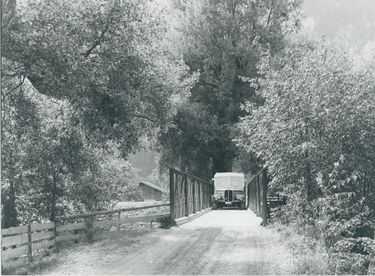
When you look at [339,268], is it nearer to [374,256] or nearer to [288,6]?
[374,256]

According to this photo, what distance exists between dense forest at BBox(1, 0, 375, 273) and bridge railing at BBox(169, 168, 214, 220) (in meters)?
2.31

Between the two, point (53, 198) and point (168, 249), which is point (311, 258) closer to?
point (168, 249)

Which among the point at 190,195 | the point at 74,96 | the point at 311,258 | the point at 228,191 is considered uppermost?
the point at 74,96

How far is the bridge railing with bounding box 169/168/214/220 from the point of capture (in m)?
21.4

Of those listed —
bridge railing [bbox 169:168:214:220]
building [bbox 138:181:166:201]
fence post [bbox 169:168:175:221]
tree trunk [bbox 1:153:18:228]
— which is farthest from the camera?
building [bbox 138:181:166:201]

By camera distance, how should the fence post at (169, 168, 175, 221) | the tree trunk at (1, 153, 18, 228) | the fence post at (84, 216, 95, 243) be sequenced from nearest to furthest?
the fence post at (84, 216, 95, 243) < the tree trunk at (1, 153, 18, 228) < the fence post at (169, 168, 175, 221)

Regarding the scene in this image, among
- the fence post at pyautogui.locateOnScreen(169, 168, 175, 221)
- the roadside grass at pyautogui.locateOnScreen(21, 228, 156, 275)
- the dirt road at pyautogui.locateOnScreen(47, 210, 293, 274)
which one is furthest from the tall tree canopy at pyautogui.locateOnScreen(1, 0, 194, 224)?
the dirt road at pyautogui.locateOnScreen(47, 210, 293, 274)

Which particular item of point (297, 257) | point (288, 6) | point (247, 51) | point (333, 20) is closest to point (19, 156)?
point (297, 257)

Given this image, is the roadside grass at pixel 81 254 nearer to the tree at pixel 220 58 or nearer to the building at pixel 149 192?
the tree at pixel 220 58

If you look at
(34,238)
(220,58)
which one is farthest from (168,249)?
(220,58)

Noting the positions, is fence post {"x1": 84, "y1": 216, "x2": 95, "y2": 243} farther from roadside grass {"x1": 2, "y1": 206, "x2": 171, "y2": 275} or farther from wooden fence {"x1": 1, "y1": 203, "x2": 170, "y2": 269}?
roadside grass {"x1": 2, "y1": 206, "x2": 171, "y2": 275}

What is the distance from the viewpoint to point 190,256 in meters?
12.9

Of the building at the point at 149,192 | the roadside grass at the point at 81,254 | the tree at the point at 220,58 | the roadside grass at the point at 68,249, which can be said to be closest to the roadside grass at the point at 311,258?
the roadside grass at the point at 81,254

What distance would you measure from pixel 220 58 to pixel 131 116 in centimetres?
2181
